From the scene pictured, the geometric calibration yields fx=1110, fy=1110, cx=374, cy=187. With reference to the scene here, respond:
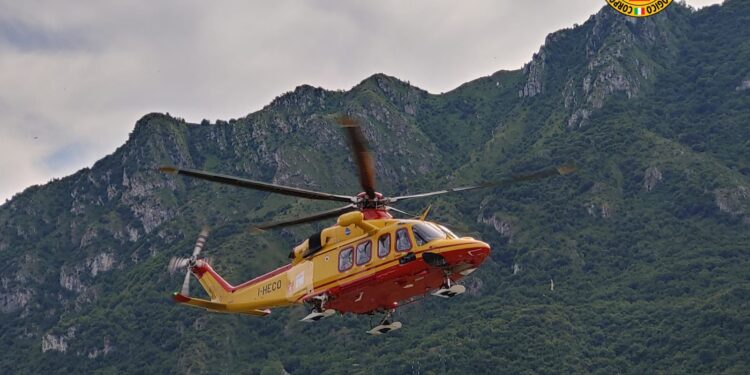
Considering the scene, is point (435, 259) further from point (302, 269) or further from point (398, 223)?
point (302, 269)

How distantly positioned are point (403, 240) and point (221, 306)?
10.7 m

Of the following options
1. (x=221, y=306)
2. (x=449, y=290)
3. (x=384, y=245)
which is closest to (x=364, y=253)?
(x=384, y=245)

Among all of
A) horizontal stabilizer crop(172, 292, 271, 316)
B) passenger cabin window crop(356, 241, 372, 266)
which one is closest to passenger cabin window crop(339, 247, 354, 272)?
passenger cabin window crop(356, 241, 372, 266)

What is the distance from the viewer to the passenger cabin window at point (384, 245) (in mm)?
39994

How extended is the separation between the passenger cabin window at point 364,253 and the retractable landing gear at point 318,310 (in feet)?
6.66

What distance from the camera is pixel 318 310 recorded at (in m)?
41.3

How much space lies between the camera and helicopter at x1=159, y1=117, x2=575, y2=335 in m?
38.7

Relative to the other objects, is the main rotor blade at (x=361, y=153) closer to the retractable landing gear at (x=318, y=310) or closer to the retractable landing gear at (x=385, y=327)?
the retractable landing gear at (x=318, y=310)

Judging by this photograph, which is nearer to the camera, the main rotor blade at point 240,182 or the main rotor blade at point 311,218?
the main rotor blade at point 240,182

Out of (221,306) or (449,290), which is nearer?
(449,290)

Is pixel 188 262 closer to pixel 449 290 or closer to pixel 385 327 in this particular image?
pixel 385 327

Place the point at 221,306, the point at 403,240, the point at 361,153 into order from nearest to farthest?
the point at 361,153, the point at 403,240, the point at 221,306

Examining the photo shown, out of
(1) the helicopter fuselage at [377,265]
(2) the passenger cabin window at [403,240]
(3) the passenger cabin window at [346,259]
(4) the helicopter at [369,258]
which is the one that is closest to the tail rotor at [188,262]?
(4) the helicopter at [369,258]

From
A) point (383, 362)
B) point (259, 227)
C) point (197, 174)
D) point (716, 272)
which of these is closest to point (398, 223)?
point (259, 227)
